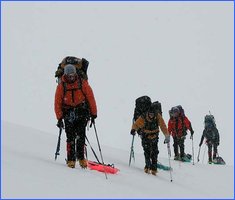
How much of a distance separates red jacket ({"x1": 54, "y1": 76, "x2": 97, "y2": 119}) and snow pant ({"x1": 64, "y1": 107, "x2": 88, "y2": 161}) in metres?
0.17

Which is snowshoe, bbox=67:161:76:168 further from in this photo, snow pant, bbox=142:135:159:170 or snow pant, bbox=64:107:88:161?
snow pant, bbox=142:135:159:170

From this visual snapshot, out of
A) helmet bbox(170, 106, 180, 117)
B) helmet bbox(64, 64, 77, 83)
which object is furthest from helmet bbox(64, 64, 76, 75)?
helmet bbox(170, 106, 180, 117)

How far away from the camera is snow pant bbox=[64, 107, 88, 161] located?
11.6 meters

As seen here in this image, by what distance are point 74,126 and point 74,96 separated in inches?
27.3

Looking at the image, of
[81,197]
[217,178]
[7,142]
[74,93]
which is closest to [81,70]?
[74,93]

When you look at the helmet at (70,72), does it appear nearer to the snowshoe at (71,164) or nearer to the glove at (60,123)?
the glove at (60,123)

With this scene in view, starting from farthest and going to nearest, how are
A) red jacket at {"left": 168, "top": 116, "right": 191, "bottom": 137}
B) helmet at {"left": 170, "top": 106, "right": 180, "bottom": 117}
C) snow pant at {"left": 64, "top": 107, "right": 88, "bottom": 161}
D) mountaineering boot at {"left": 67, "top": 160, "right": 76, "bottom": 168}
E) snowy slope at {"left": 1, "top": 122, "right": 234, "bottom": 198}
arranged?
red jacket at {"left": 168, "top": 116, "right": 191, "bottom": 137}
helmet at {"left": 170, "top": 106, "right": 180, "bottom": 117}
snow pant at {"left": 64, "top": 107, "right": 88, "bottom": 161}
mountaineering boot at {"left": 67, "top": 160, "right": 76, "bottom": 168}
snowy slope at {"left": 1, "top": 122, "right": 234, "bottom": 198}

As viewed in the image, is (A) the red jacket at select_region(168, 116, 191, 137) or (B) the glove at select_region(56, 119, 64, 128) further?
(A) the red jacket at select_region(168, 116, 191, 137)

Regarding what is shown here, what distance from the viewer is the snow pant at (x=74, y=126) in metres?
11.6

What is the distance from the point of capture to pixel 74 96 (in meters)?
11.6

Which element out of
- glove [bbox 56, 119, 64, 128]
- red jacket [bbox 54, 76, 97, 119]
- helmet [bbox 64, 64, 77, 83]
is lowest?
glove [bbox 56, 119, 64, 128]

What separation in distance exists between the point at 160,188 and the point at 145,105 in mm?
3383

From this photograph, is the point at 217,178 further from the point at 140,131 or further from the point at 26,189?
the point at 26,189

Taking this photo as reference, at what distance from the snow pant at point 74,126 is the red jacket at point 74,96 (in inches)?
6.8
